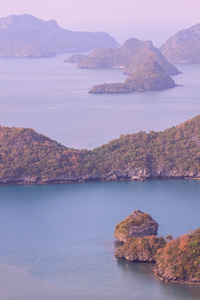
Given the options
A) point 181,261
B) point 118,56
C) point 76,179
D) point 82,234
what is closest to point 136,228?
point 82,234

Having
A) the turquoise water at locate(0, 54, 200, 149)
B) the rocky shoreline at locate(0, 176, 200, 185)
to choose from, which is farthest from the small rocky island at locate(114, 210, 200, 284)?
the turquoise water at locate(0, 54, 200, 149)

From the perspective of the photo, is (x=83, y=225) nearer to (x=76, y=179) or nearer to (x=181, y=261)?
(x=76, y=179)

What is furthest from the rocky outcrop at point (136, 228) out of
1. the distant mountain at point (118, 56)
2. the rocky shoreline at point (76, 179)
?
the distant mountain at point (118, 56)

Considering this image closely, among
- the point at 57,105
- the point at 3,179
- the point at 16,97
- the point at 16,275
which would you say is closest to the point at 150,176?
the point at 3,179

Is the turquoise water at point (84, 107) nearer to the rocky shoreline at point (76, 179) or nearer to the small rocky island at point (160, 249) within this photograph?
the rocky shoreline at point (76, 179)

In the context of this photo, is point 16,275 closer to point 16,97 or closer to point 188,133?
point 188,133

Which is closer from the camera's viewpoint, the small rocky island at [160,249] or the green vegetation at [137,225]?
the small rocky island at [160,249]

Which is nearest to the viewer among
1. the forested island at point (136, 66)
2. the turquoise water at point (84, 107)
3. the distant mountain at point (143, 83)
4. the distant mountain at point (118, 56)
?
the turquoise water at point (84, 107)
